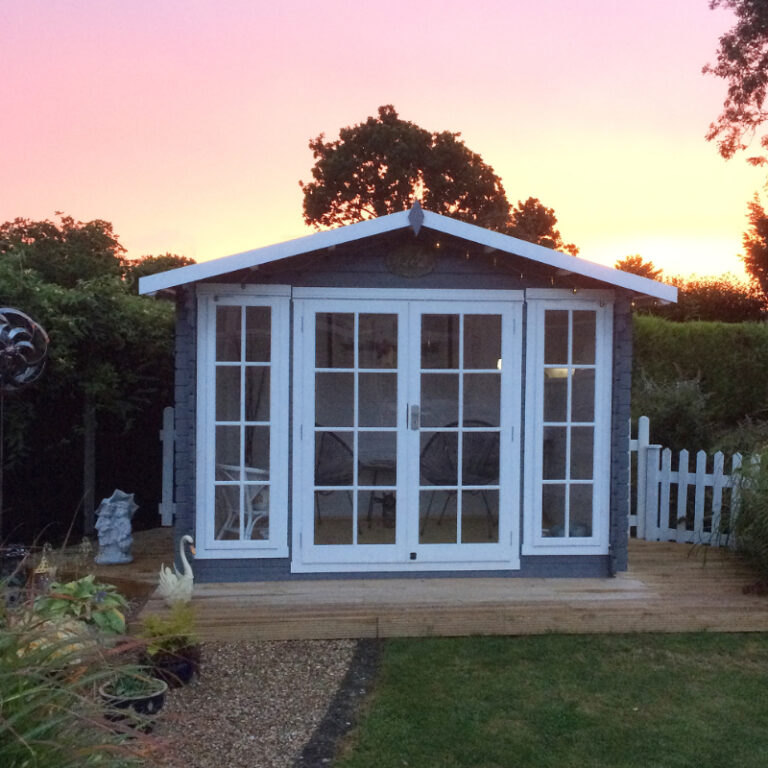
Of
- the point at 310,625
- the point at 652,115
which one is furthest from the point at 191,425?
the point at 652,115

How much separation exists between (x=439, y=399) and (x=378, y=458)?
589mm

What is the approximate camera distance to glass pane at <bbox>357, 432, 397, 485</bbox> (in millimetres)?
6168

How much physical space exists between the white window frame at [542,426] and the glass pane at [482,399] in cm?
21

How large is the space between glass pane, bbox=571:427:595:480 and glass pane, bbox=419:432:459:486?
2.72 feet

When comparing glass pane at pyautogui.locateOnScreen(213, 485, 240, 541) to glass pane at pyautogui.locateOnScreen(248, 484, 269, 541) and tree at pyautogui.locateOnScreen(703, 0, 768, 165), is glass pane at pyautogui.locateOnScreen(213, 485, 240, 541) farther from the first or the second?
tree at pyautogui.locateOnScreen(703, 0, 768, 165)

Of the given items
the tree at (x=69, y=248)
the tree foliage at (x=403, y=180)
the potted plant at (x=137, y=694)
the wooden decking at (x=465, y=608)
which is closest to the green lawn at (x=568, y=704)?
the wooden decking at (x=465, y=608)

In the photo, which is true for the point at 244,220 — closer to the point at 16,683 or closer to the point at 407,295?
the point at 407,295

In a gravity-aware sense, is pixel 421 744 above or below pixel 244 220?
below

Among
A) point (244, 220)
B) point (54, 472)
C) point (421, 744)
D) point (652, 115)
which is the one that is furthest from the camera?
point (244, 220)

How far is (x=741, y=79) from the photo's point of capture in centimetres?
1789

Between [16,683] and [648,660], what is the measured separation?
12.4 ft

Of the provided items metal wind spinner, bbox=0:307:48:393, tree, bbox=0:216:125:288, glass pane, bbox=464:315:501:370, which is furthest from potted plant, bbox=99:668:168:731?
tree, bbox=0:216:125:288

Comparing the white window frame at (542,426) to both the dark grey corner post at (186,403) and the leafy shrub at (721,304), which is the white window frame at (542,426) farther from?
the leafy shrub at (721,304)

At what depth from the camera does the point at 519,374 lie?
6.16 m
